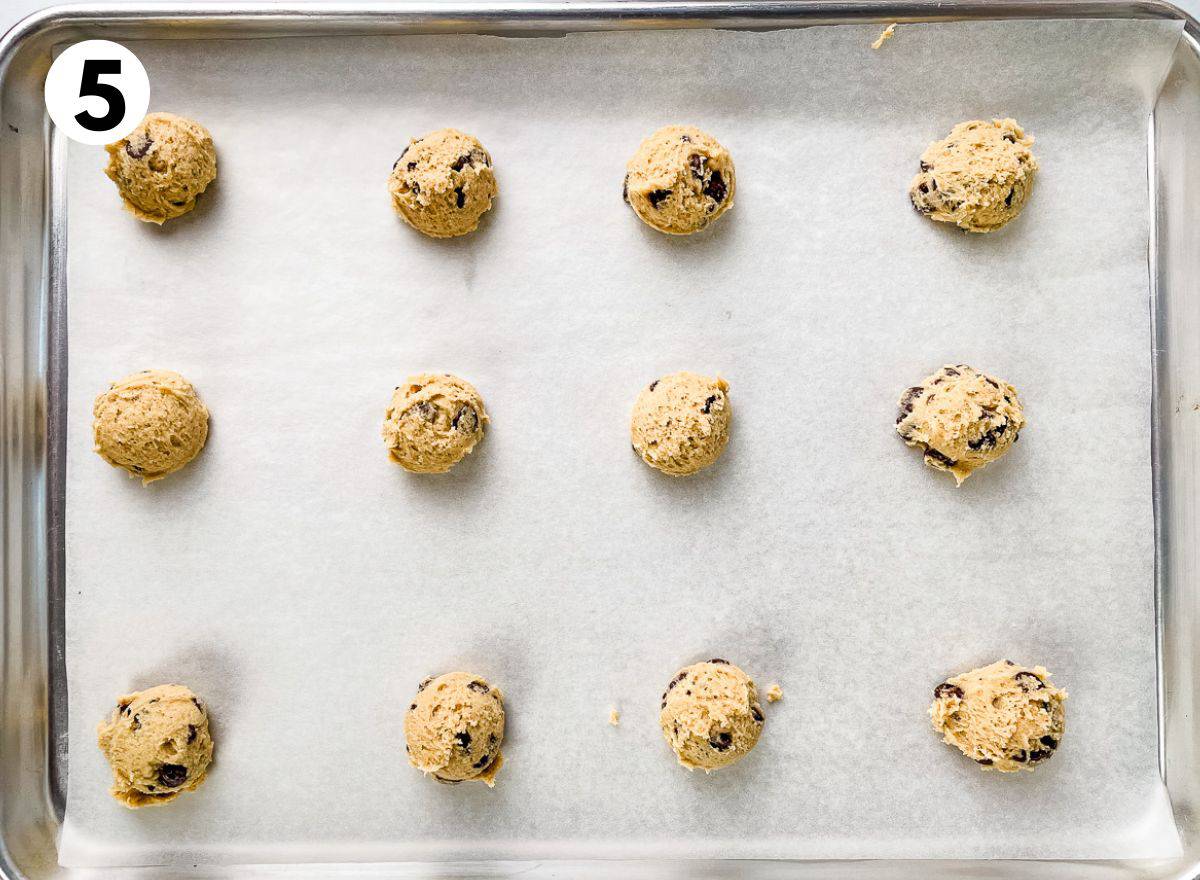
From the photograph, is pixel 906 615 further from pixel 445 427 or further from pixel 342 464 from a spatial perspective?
pixel 342 464

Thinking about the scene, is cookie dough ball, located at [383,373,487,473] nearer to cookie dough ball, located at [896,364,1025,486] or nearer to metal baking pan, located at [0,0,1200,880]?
metal baking pan, located at [0,0,1200,880]

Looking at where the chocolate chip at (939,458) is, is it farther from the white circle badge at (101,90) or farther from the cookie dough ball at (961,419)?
the white circle badge at (101,90)

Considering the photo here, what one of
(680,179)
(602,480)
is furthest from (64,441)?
(680,179)

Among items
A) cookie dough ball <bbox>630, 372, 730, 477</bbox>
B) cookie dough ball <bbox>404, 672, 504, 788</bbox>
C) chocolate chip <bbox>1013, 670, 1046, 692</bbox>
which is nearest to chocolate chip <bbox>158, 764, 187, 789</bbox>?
cookie dough ball <bbox>404, 672, 504, 788</bbox>

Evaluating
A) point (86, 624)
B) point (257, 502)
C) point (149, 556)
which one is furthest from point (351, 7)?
point (86, 624)

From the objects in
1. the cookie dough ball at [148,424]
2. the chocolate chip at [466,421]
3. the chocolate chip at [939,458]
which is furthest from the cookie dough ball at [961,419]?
the cookie dough ball at [148,424]

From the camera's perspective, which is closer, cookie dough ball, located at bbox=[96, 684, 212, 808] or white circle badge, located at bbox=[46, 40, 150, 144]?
cookie dough ball, located at bbox=[96, 684, 212, 808]
